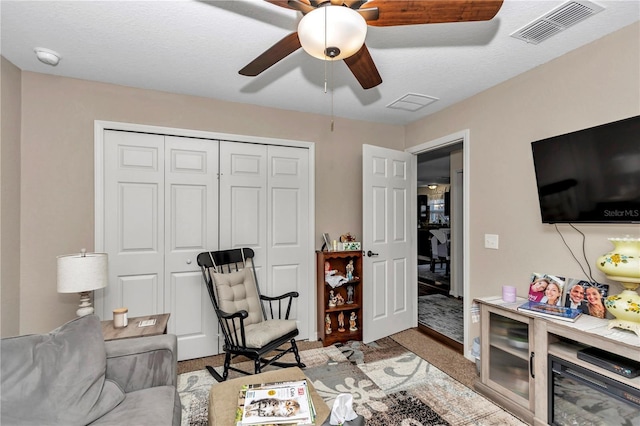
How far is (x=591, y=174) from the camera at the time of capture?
2.01 meters

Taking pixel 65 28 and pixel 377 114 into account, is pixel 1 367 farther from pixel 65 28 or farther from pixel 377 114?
pixel 377 114

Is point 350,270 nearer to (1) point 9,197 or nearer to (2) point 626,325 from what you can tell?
(2) point 626,325

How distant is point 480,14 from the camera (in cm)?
133

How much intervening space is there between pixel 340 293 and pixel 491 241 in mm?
1699

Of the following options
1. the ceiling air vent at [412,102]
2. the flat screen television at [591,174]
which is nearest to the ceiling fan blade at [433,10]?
the flat screen television at [591,174]

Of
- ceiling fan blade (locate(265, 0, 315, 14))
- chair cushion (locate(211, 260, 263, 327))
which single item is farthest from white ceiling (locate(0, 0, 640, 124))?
chair cushion (locate(211, 260, 263, 327))

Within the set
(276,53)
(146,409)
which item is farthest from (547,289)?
(146,409)

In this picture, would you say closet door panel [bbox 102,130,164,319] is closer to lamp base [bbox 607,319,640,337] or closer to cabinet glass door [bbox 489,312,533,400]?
cabinet glass door [bbox 489,312,533,400]

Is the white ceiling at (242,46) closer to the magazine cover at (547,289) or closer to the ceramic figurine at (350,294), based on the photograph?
the magazine cover at (547,289)

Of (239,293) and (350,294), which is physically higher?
(239,293)

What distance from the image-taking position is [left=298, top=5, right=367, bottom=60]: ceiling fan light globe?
124 cm

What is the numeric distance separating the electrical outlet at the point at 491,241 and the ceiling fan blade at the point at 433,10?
6.63 feet

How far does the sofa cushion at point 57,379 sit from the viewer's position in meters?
1.28

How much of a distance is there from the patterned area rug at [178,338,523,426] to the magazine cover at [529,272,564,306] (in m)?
0.84
